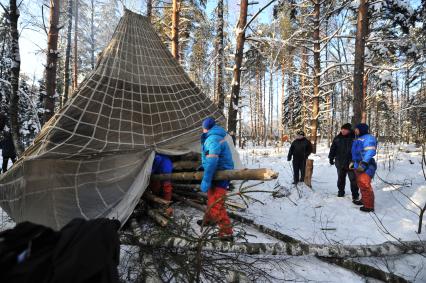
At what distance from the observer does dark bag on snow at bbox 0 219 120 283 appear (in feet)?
4.38

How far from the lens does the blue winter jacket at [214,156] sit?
4.04m

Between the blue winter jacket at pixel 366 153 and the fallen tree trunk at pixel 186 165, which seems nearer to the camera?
the blue winter jacket at pixel 366 153

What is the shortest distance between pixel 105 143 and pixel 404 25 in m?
8.94

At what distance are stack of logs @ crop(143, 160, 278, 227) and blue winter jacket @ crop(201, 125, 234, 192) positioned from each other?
128 mm

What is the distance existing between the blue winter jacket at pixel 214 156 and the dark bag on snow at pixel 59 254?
2.48 metres

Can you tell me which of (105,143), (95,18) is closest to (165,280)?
(105,143)

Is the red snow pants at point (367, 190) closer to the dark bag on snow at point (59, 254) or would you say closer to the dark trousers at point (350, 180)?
the dark trousers at point (350, 180)

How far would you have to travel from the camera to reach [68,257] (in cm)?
139

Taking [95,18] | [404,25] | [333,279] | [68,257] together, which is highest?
[95,18]

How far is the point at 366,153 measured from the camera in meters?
5.75

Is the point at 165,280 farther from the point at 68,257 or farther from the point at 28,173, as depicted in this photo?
the point at 28,173

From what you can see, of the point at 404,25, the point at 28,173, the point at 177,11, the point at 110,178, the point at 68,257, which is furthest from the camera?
the point at 177,11

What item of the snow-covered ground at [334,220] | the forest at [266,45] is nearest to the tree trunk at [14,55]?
the forest at [266,45]

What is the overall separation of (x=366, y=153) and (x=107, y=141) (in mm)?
4733
